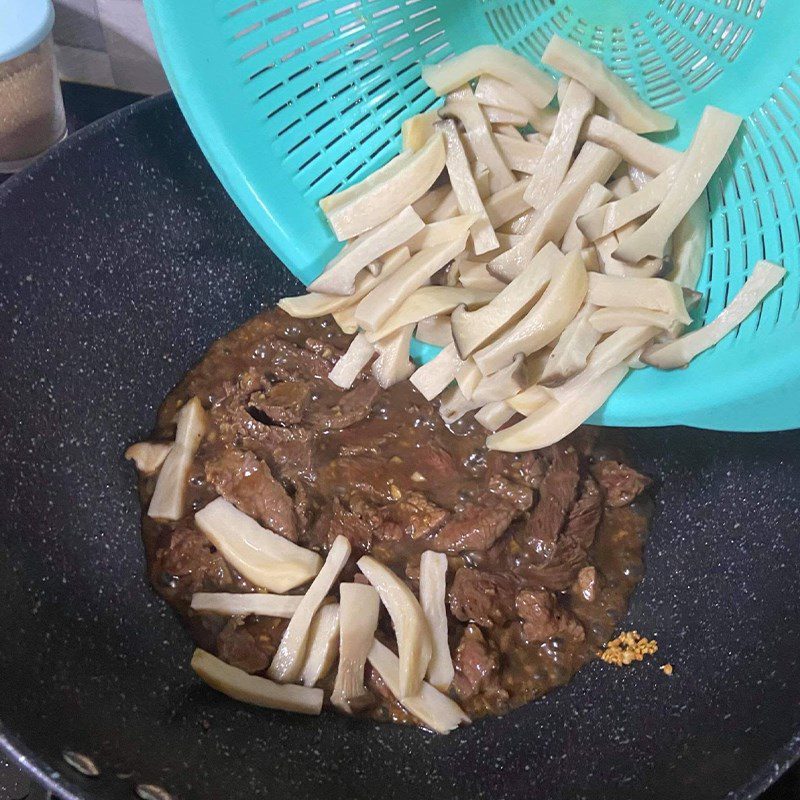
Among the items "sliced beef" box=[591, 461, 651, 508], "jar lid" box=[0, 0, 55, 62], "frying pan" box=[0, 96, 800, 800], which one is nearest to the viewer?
"frying pan" box=[0, 96, 800, 800]

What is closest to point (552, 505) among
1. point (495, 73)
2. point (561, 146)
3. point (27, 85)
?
point (561, 146)

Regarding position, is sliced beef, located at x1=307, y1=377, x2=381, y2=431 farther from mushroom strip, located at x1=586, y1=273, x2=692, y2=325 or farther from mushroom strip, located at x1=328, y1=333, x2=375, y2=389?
mushroom strip, located at x1=586, y1=273, x2=692, y2=325

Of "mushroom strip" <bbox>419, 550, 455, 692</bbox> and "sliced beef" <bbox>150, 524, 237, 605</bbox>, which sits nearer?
"mushroom strip" <bbox>419, 550, 455, 692</bbox>

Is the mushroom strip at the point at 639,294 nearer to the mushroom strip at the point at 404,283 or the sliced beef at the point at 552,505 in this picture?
the mushroom strip at the point at 404,283

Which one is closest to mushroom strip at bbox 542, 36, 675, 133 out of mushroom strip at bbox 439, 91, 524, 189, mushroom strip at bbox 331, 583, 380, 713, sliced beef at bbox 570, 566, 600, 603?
mushroom strip at bbox 439, 91, 524, 189

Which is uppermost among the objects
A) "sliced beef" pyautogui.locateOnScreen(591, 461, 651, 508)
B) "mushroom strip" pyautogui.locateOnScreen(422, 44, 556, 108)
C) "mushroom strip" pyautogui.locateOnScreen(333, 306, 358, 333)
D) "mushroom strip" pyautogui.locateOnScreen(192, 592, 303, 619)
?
"mushroom strip" pyautogui.locateOnScreen(422, 44, 556, 108)

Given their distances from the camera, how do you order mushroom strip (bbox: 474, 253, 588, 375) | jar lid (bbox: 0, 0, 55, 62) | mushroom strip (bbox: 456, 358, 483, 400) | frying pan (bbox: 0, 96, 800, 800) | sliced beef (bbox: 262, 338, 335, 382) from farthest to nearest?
sliced beef (bbox: 262, 338, 335, 382)
jar lid (bbox: 0, 0, 55, 62)
mushroom strip (bbox: 456, 358, 483, 400)
mushroom strip (bbox: 474, 253, 588, 375)
frying pan (bbox: 0, 96, 800, 800)
